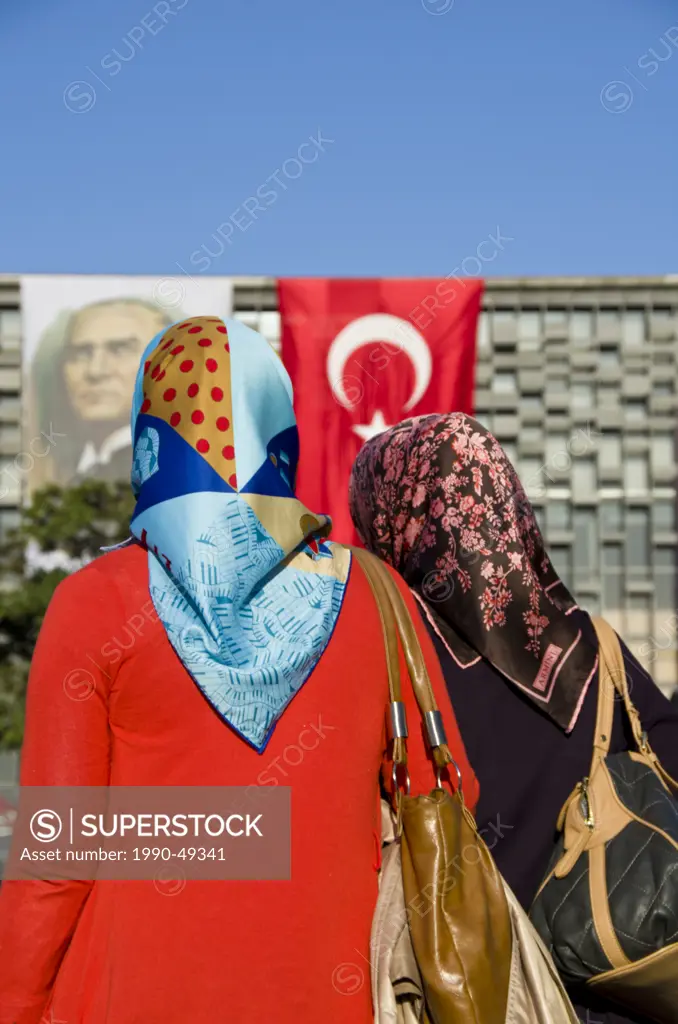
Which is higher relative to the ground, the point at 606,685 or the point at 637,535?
the point at 637,535

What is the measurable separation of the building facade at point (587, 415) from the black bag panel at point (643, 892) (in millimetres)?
12531

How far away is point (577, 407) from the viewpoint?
1452 cm

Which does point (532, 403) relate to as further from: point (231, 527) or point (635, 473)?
point (231, 527)

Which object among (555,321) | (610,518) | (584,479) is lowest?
(610,518)

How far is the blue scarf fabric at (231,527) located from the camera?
1382 millimetres

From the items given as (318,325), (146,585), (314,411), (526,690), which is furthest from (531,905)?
(318,325)

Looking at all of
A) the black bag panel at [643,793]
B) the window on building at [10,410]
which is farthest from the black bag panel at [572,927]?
the window on building at [10,410]

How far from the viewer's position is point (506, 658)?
183 cm

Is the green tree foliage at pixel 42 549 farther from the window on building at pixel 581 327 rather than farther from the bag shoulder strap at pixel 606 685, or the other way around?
the bag shoulder strap at pixel 606 685

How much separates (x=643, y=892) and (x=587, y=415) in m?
13.3

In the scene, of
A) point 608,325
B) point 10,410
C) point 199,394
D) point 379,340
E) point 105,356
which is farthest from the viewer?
point 608,325

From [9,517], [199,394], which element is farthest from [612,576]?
[199,394]

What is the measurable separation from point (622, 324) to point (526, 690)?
13.5m

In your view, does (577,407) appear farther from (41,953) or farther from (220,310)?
(41,953)
